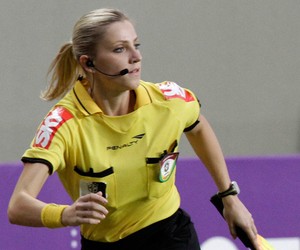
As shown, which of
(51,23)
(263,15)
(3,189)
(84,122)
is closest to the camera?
(84,122)

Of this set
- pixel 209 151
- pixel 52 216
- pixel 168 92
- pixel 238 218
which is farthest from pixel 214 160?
pixel 52 216

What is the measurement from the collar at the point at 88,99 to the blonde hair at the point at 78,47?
0.11 meters

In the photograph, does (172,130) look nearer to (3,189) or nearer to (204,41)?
(3,189)

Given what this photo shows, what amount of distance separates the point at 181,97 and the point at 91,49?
0.39m

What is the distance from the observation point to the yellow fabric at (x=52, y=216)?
128 inches

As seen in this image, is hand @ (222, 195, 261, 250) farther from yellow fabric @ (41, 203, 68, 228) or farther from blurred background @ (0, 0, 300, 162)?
blurred background @ (0, 0, 300, 162)

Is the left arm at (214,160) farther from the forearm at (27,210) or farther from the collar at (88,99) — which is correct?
the forearm at (27,210)

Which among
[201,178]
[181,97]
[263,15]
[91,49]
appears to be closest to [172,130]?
[181,97]

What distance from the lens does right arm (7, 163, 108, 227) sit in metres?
3.12

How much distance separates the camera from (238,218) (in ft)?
12.4

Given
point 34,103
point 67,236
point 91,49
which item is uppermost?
point 91,49

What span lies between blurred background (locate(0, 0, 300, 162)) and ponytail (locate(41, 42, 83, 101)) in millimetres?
2416

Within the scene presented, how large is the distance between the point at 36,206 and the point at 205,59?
342cm

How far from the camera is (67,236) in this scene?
4988mm
